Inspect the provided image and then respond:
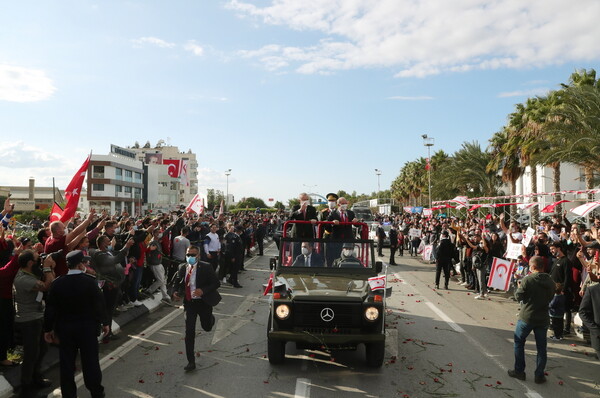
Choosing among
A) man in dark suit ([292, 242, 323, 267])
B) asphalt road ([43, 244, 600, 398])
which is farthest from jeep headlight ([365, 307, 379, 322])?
man in dark suit ([292, 242, 323, 267])

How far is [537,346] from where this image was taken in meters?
6.84

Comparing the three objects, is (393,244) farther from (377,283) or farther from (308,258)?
(377,283)

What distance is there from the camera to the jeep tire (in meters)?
6.98

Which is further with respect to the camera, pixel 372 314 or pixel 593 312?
pixel 593 312

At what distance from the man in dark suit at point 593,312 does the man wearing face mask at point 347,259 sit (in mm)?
3367

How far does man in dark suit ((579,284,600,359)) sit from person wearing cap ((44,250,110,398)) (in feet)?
21.6

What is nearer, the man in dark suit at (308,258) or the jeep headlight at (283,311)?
the jeep headlight at (283,311)

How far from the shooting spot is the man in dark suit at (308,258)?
8.27 meters

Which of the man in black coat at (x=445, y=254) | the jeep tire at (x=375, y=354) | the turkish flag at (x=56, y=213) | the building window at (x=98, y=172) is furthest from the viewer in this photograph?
the building window at (x=98, y=172)

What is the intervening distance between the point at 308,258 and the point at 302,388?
2.42 metres

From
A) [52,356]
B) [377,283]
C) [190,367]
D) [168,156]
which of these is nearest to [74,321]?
[190,367]

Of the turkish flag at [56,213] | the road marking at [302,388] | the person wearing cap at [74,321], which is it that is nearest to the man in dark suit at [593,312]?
the road marking at [302,388]

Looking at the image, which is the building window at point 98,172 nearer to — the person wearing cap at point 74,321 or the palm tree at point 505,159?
the palm tree at point 505,159

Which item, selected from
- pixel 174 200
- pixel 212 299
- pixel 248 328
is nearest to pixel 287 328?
pixel 212 299
